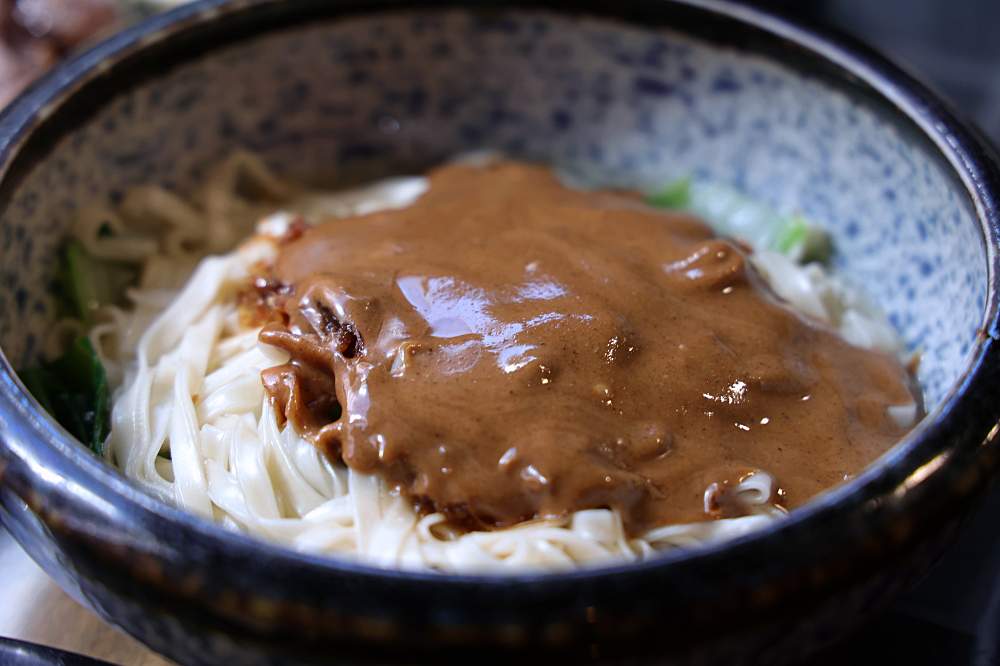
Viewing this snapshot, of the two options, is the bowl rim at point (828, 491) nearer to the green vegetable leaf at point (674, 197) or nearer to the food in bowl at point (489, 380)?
the food in bowl at point (489, 380)

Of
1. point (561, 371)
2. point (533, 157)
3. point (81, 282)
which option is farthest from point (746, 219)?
point (81, 282)

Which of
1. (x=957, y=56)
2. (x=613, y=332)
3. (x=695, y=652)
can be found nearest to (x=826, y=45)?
(x=613, y=332)

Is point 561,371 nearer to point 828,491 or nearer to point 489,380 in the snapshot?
point 489,380

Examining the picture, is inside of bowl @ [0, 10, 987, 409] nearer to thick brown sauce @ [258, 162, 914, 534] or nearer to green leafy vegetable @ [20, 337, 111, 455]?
green leafy vegetable @ [20, 337, 111, 455]

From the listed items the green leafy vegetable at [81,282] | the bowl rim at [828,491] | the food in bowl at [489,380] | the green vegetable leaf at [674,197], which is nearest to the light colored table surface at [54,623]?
the food in bowl at [489,380]

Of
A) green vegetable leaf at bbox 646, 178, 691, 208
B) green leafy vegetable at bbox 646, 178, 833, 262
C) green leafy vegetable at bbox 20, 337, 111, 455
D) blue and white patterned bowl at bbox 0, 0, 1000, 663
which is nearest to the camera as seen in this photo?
blue and white patterned bowl at bbox 0, 0, 1000, 663

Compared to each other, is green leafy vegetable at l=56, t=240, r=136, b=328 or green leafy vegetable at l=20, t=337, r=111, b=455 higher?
green leafy vegetable at l=56, t=240, r=136, b=328

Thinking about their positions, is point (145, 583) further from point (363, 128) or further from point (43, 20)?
point (43, 20)

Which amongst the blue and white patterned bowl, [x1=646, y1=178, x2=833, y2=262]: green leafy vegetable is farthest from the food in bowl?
the blue and white patterned bowl
